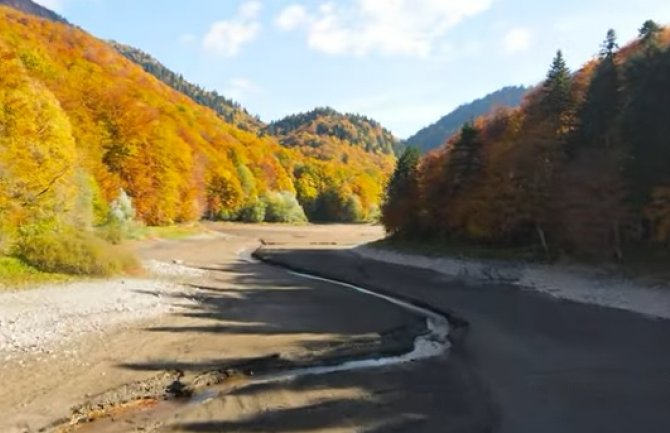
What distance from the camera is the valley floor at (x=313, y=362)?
14.6 meters

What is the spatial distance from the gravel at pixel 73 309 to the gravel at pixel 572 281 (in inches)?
912

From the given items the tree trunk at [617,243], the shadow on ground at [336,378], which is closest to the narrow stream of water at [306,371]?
the shadow on ground at [336,378]

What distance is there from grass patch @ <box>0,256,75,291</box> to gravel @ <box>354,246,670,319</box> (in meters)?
29.8

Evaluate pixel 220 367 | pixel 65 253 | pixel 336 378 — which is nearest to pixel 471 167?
pixel 65 253

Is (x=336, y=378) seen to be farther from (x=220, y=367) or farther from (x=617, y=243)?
(x=617, y=243)

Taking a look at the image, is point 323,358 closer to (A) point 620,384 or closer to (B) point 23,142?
(A) point 620,384

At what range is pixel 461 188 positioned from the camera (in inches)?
2363

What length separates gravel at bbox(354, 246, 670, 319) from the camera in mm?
30688

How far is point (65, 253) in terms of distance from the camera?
3509 centimetres

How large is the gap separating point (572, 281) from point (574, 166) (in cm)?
957

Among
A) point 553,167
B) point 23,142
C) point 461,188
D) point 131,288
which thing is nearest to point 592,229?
point 553,167

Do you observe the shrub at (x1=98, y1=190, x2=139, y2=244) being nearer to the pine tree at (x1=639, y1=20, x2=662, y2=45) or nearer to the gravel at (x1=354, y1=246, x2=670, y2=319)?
the gravel at (x1=354, y1=246, x2=670, y2=319)

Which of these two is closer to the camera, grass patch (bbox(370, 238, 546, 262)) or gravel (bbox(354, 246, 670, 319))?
gravel (bbox(354, 246, 670, 319))

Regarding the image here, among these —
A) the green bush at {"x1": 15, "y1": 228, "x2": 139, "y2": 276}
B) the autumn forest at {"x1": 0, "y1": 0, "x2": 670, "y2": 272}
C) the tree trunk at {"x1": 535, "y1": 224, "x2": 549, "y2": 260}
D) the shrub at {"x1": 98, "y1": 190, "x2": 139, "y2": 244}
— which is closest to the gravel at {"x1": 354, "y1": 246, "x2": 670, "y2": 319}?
the tree trunk at {"x1": 535, "y1": 224, "x2": 549, "y2": 260}
